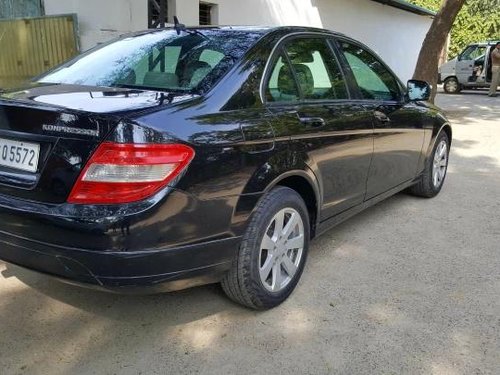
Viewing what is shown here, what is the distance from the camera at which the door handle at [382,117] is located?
4074 millimetres

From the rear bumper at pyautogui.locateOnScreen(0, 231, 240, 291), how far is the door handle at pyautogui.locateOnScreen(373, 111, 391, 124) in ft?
6.24

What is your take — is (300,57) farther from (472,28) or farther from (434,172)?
(472,28)

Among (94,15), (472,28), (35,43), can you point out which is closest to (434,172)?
(94,15)

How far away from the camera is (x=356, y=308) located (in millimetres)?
3211

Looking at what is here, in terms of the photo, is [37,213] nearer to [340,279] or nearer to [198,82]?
[198,82]

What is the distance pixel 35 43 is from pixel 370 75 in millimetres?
5398

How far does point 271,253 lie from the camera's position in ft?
10.2

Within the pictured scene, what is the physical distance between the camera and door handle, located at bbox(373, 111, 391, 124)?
407 centimetres

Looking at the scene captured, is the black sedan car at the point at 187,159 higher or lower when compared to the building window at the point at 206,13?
lower

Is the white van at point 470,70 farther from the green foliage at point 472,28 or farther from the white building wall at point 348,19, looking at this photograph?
the green foliage at point 472,28

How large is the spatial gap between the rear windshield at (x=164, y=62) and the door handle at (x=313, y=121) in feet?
1.77

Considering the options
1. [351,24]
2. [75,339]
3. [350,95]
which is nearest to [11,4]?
[350,95]

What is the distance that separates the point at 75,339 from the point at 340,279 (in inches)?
67.8

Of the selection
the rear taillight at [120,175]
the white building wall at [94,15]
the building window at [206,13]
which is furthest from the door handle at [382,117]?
the building window at [206,13]
